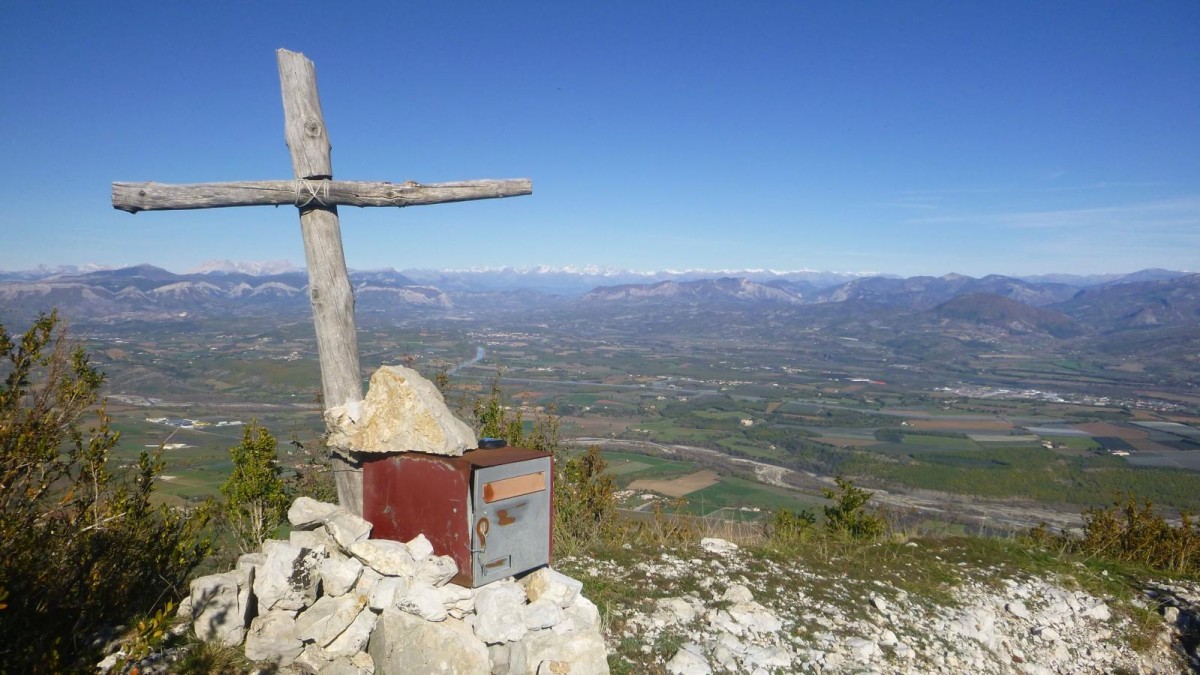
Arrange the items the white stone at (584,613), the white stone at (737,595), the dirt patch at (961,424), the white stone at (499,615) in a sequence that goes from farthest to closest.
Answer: the dirt patch at (961,424) < the white stone at (737,595) < the white stone at (584,613) < the white stone at (499,615)

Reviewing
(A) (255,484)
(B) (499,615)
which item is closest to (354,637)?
(B) (499,615)

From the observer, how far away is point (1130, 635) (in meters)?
5.91

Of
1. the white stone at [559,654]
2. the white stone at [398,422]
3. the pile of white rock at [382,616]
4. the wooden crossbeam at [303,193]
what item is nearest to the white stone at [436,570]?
the pile of white rock at [382,616]

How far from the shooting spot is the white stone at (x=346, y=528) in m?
4.43

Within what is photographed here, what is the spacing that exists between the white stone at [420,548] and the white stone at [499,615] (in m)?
0.48

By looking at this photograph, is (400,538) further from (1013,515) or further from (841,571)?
(1013,515)

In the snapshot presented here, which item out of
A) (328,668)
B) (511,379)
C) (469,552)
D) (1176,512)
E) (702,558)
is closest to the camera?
(328,668)

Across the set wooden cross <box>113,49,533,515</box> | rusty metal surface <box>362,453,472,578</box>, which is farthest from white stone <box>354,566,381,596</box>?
wooden cross <box>113,49,533,515</box>

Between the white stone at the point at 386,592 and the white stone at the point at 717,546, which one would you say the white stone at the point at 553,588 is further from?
the white stone at the point at 717,546

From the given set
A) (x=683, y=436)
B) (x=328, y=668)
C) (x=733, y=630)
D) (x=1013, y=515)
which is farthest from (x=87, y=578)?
(x=683, y=436)

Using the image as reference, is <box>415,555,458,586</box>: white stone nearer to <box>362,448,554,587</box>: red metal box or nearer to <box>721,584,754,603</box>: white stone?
<box>362,448,554,587</box>: red metal box

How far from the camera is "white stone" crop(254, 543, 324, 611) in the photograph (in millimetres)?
4016

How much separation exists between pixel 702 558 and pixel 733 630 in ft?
5.40

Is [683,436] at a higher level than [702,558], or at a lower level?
lower
